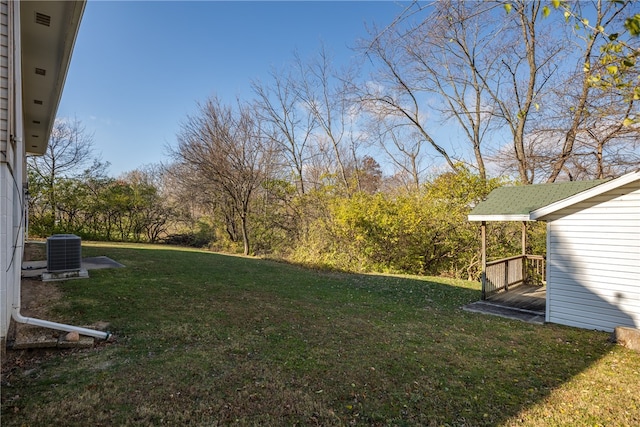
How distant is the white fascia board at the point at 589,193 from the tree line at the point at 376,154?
215 inches

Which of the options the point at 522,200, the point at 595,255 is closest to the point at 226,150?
the point at 522,200

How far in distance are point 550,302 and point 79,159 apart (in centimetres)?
2081

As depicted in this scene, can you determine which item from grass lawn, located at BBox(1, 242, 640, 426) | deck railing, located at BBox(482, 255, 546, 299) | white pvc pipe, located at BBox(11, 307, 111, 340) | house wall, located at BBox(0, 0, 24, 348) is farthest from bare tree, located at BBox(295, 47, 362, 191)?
house wall, located at BBox(0, 0, 24, 348)

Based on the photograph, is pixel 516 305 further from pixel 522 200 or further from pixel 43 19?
pixel 43 19

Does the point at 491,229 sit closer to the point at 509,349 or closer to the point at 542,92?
the point at 542,92

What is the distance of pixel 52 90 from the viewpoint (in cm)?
672

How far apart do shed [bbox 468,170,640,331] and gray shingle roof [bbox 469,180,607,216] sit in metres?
0.50

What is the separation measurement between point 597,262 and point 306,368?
5503mm

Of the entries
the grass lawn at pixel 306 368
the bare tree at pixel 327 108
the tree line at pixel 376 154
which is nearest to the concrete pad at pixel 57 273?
the grass lawn at pixel 306 368

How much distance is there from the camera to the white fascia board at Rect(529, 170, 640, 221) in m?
5.01

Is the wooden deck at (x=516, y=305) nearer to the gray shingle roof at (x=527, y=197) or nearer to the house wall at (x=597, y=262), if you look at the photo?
the house wall at (x=597, y=262)

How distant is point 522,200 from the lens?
7.38 m

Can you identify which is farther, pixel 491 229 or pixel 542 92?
pixel 542 92

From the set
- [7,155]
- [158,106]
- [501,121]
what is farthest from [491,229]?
[158,106]
